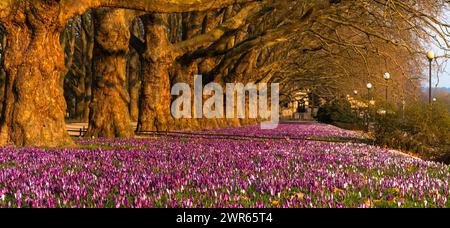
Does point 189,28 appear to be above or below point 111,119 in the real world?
above

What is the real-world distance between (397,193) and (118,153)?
554 cm

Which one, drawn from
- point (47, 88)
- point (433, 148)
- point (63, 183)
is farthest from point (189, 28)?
point (63, 183)

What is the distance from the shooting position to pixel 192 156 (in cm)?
862

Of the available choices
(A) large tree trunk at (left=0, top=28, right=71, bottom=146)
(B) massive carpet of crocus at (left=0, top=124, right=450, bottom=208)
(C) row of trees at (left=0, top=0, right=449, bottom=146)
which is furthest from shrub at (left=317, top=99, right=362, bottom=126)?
(B) massive carpet of crocus at (left=0, top=124, right=450, bottom=208)

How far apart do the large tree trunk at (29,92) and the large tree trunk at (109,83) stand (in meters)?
5.12

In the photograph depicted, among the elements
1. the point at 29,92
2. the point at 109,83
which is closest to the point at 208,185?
the point at 29,92

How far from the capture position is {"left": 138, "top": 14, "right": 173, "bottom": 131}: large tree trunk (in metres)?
20.4

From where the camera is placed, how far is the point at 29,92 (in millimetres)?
10523

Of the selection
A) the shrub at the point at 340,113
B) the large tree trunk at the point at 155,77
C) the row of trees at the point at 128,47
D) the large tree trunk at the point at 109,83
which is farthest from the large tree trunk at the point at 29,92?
the shrub at the point at 340,113

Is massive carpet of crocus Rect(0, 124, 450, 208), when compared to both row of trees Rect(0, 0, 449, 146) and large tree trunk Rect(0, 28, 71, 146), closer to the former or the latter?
large tree trunk Rect(0, 28, 71, 146)

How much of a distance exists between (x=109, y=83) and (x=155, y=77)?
4.48 meters

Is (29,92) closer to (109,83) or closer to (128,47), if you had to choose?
(109,83)

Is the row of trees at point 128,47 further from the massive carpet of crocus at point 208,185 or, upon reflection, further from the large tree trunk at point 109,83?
the massive carpet of crocus at point 208,185
